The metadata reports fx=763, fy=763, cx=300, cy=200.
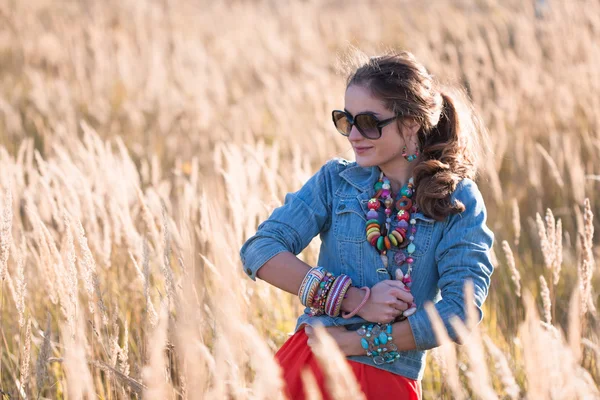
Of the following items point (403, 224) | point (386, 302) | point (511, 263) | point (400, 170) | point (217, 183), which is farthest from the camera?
point (217, 183)

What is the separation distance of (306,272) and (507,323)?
1320 millimetres

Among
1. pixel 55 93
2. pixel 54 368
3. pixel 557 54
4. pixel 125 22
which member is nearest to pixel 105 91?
pixel 55 93

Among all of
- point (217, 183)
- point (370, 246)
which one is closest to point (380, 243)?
point (370, 246)

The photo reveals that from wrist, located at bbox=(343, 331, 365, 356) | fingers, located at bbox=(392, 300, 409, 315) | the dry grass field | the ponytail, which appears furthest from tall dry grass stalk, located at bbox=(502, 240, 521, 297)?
wrist, located at bbox=(343, 331, 365, 356)

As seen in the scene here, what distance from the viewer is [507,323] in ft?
9.80

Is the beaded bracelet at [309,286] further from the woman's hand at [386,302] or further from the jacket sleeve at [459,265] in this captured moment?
the jacket sleeve at [459,265]

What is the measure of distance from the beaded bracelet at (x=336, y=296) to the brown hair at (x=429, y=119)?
0.95 feet

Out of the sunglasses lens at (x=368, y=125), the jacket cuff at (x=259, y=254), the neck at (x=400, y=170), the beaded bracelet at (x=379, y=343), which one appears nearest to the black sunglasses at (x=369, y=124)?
the sunglasses lens at (x=368, y=125)

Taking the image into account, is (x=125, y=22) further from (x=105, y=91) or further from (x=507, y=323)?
(x=507, y=323)

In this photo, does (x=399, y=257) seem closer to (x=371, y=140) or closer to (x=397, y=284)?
(x=397, y=284)

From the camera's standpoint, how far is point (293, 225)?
6.82ft

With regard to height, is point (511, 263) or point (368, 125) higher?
point (368, 125)

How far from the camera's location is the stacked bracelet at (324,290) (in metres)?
1.92

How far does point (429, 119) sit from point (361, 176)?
0.25 m
